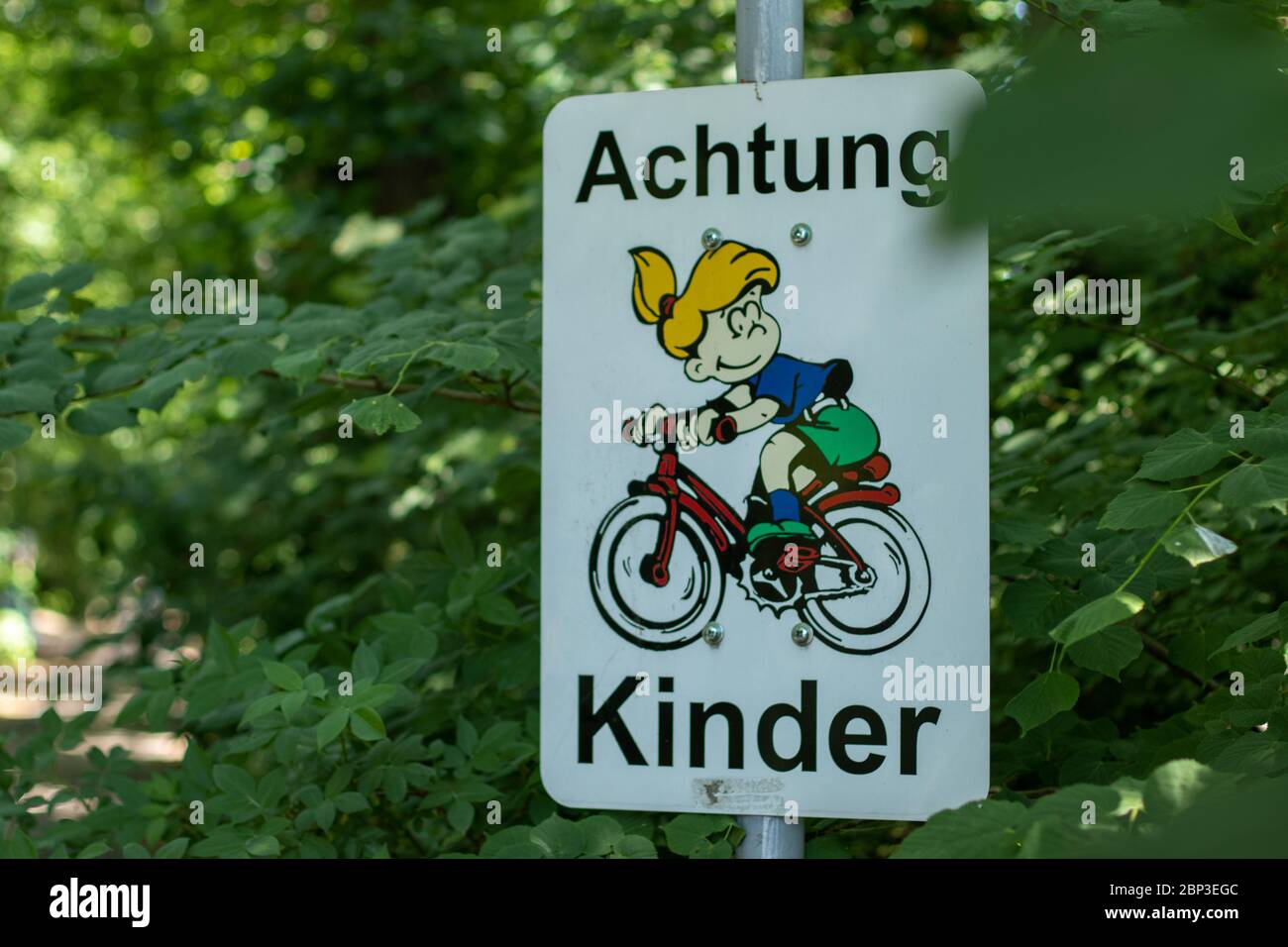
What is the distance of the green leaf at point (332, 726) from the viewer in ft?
6.52

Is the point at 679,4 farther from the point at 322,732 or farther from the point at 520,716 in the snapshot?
the point at 322,732

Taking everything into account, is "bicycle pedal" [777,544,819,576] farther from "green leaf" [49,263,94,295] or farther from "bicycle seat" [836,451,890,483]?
"green leaf" [49,263,94,295]

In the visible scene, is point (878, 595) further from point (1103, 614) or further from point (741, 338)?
point (741, 338)

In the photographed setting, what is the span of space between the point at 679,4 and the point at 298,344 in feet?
7.39

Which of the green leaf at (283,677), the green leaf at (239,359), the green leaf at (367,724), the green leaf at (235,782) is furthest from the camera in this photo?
the green leaf at (239,359)

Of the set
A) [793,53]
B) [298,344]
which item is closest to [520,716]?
[298,344]

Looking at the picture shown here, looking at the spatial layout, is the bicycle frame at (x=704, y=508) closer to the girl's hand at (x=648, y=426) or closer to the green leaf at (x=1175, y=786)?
the girl's hand at (x=648, y=426)

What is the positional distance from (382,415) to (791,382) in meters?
0.78

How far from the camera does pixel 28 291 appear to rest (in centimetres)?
287

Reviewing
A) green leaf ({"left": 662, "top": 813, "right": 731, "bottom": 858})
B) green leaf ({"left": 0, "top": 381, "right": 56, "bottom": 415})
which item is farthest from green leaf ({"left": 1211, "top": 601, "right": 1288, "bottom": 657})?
green leaf ({"left": 0, "top": 381, "right": 56, "bottom": 415})

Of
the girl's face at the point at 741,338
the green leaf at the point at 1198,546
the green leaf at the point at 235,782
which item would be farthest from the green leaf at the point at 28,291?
the green leaf at the point at 1198,546

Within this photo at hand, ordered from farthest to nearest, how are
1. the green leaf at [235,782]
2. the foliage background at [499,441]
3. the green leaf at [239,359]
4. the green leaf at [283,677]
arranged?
the green leaf at [239,359] → the green leaf at [235,782] → the green leaf at [283,677] → the foliage background at [499,441]

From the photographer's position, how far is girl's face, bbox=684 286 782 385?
70.4 inches

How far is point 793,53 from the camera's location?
185 centimetres
